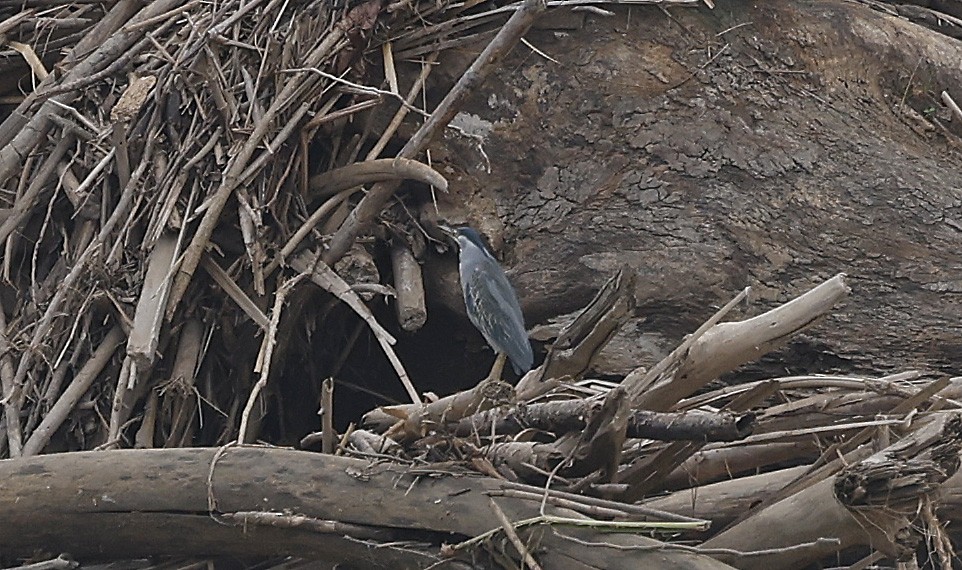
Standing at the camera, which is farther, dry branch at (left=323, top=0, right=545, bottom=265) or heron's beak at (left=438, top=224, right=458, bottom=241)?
heron's beak at (left=438, top=224, right=458, bottom=241)

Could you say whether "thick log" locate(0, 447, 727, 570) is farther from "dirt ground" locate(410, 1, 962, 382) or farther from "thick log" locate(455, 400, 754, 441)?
"dirt ground" locate(410, 1, 962, 382)

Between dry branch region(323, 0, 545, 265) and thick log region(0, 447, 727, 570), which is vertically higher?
dry branch region(323, 0, 545, 265)

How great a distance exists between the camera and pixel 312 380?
174 inches

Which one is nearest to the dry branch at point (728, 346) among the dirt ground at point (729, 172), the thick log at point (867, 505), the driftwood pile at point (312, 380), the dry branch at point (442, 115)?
the driftwood pile at point (312, 380)

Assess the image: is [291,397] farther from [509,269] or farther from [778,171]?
[778,171]

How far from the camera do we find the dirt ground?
13.7ft

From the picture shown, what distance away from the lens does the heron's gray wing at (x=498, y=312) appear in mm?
3896

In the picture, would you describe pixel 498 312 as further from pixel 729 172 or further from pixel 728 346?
pixel 728 346

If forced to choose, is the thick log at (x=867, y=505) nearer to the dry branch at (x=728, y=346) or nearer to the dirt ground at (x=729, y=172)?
the dry branch at (x=728, y=346)

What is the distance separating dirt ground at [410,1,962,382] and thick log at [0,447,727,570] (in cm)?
160

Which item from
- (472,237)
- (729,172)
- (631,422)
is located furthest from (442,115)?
Result: (631,422)

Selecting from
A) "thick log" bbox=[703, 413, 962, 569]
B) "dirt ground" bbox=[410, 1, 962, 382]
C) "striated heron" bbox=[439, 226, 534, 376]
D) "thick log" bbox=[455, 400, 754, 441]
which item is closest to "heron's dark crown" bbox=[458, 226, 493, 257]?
"striated heron" bbox=[439, 226, 534, 376]

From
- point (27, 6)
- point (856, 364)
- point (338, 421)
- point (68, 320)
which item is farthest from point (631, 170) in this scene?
point (27, 6)

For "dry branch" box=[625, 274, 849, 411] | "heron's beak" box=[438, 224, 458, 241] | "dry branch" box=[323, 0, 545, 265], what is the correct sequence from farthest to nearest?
1. "heron's beak" box=[438, 224, 458, 241]
2. "dry branch" box=[323, 0, 545, 265]
3. "dry branch" box=[625, 274, 849, 411]
